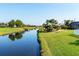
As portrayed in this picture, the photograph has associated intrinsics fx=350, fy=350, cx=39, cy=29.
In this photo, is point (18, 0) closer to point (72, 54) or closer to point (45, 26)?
point (45, 26)

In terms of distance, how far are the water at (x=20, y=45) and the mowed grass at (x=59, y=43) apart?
0.40 ft

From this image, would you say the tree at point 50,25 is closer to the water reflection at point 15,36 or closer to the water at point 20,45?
the water at point 20,45

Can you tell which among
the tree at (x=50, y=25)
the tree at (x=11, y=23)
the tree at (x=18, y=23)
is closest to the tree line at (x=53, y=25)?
the tree at (x=50, y=25)

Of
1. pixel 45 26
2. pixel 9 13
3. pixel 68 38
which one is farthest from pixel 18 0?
pixel 68 38

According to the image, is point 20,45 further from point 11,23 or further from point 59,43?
point 59,43

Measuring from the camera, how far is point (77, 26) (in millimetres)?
5500

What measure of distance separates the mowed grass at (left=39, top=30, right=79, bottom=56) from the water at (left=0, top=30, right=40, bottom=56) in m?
0.12

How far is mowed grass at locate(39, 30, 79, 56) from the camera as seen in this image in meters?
5.44

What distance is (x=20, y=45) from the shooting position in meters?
5.50

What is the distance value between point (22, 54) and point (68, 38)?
76 centimetres

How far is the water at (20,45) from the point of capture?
547 cm

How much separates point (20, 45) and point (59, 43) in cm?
61

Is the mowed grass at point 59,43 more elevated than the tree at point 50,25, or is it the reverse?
the tree at point 50,25

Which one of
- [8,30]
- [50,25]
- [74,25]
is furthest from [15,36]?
[74,25]
